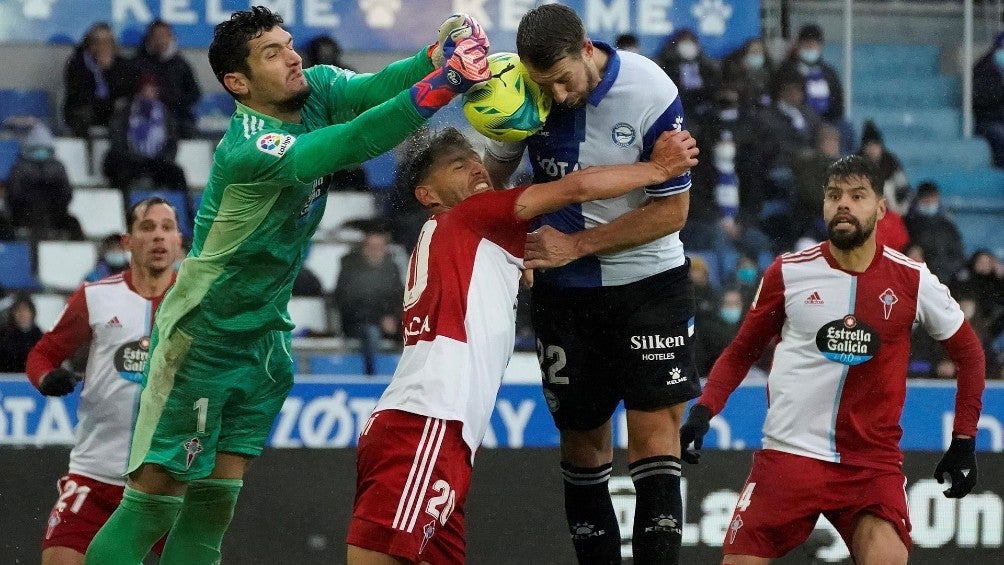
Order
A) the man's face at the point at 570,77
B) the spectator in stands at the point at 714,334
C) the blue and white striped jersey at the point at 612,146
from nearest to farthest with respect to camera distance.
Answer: the man's face at the point at 570,77, the blue and white striped jersey at the point at 612,146, the spectator in stands at the point at 714,334

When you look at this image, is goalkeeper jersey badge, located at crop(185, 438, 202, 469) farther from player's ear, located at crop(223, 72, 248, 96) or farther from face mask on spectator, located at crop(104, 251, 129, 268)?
face mask on spectator, located at crop(104, 251, 129, 268)

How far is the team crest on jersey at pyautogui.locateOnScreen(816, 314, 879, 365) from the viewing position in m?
5.40

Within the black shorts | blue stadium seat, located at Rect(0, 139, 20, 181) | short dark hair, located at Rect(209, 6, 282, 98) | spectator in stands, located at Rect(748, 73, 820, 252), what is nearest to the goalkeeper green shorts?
short dark hair, located at Rect(209, 6, 282, 98)

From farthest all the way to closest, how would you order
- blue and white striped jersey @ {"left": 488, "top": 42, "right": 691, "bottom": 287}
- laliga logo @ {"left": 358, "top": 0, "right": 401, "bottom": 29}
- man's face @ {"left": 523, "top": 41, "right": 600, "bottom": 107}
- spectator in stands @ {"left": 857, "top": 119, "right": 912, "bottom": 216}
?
laliga logo @ {"left": 358, "top": 0, "right": 401, "bottom": 29} < spectator in stands @ {"left": 857, "top": 119, "right": 912, "bottom": 216} < blue and white striped jersey @ {"left": 488, "top": 42, "right": 691, "bottom": 287} < man's face @ {"left": 523, "top": 41, "right": 600, "bottom": 107}

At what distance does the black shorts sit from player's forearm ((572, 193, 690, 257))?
0.20 metres

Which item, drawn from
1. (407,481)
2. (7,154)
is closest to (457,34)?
(407,481)

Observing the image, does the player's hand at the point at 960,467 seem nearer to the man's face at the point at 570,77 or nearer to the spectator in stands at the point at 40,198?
the man's face at the point at 570,77

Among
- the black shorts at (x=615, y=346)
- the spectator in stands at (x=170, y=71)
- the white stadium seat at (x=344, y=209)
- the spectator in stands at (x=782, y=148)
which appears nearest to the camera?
the black shorts at (x=615, y=346)

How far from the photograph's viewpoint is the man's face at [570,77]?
4.45m

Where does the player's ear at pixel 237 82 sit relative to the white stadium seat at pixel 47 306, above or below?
above

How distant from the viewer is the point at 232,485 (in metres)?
5.05

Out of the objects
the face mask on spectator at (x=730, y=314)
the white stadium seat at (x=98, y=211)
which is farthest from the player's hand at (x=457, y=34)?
the white stadium seat at (x=98, y=211)

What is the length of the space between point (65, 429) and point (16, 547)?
0.57m

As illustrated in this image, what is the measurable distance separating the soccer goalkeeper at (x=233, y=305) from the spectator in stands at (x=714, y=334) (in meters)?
3.59
